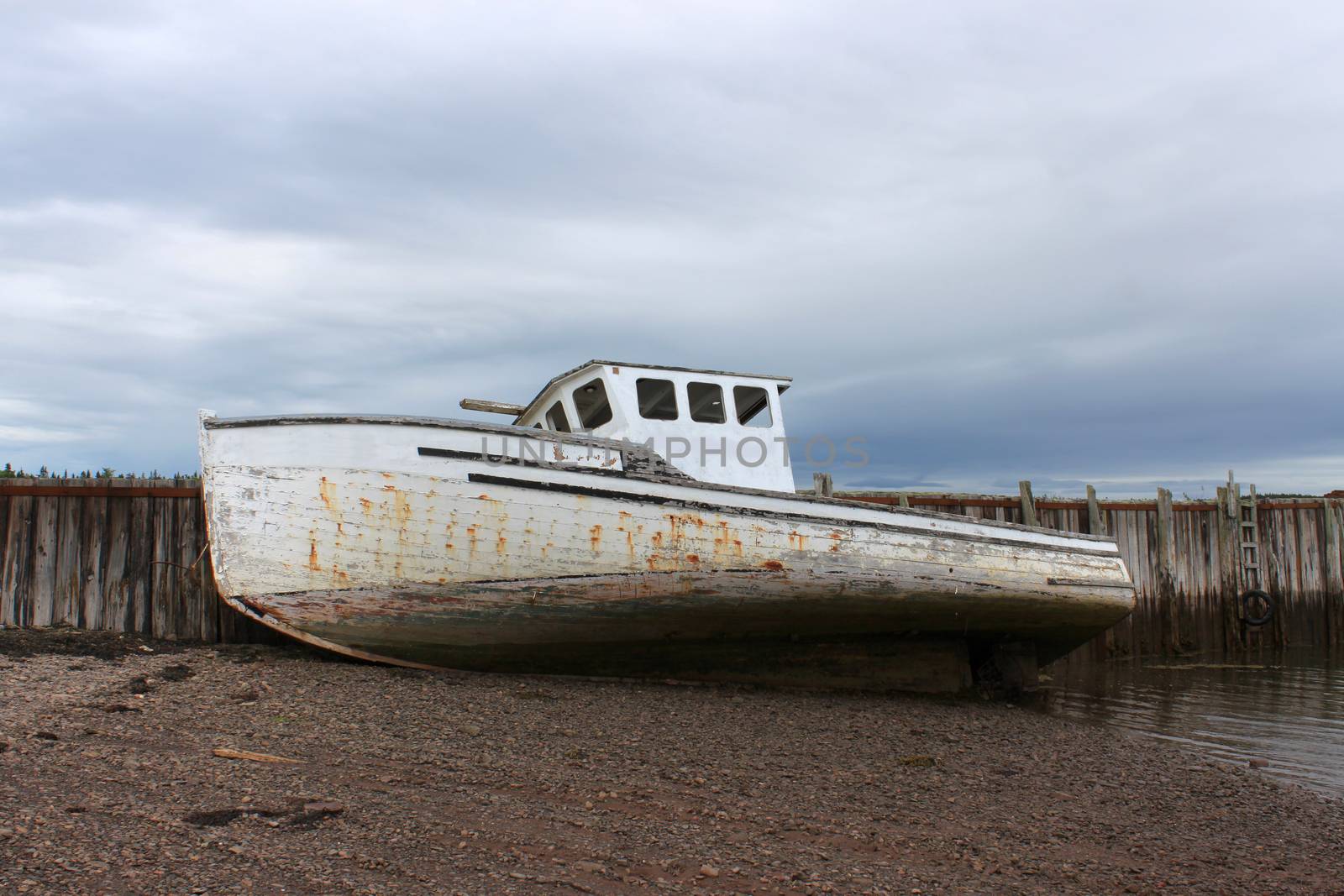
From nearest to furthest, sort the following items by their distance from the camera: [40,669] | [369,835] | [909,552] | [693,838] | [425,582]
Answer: [369,835] < [693,838] < [40,669] < [425,582] < [909,552]

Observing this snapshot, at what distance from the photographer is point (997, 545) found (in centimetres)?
930

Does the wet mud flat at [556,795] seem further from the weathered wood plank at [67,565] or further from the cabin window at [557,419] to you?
the cabin window at [557,419]

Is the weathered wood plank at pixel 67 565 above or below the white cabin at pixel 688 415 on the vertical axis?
below

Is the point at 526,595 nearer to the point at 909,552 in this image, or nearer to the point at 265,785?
the point at 265,785

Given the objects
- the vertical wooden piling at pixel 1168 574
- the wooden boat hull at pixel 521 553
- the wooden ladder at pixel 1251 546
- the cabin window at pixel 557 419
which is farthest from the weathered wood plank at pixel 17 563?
the wooden ladder at pixel 1251 546

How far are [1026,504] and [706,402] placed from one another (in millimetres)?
6188

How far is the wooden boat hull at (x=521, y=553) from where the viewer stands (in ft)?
24.1

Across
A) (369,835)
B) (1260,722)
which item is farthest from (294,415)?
(1260,722)

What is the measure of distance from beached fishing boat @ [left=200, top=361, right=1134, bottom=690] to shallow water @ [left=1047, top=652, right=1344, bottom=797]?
4.97ft

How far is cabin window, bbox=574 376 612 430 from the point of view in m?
9.05

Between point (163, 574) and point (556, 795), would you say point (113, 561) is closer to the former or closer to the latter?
point (163, 574)

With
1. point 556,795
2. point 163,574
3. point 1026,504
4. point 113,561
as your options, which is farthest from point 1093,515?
point 113,561

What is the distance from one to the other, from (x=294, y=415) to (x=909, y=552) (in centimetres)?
575

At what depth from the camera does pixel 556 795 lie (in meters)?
4.96
